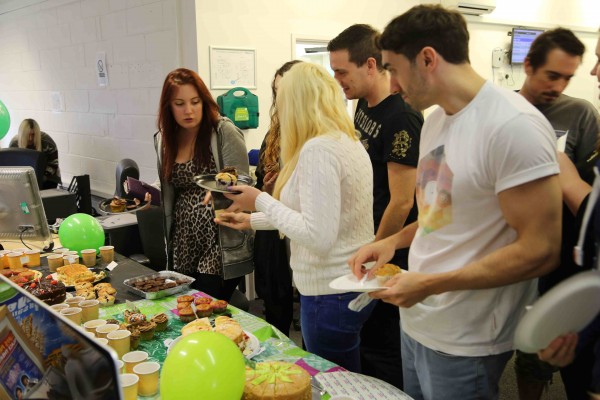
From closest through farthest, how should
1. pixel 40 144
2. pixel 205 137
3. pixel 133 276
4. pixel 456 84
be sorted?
pixel 456 84 < pixel 133 276 < pixel 205 137 < pixel 40 144

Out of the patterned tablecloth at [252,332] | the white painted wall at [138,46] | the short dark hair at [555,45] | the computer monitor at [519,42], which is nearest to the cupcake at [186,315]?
the patterned tablecloth at [252,332]

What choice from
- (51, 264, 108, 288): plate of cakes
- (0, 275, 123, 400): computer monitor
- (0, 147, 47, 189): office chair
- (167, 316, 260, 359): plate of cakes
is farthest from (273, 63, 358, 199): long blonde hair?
(0, 147, 47, 189): office chair

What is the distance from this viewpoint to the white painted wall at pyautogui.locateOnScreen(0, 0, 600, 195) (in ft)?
12.1

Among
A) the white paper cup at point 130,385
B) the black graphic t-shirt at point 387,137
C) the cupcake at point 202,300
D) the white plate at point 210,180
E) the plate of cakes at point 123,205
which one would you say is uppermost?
the black graphic t-shirt at point 387,137

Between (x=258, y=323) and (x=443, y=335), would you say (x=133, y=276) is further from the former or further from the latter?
(x=443, y=335)

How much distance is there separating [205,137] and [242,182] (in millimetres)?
378

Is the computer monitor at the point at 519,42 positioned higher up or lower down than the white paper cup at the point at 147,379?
higher up

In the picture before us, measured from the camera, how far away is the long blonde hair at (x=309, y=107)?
5.11 feet

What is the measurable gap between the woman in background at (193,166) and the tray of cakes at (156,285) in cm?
35

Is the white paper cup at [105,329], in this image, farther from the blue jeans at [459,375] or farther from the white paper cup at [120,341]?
the blue jeans at [459,375]

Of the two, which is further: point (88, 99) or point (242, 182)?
point (88, 99)

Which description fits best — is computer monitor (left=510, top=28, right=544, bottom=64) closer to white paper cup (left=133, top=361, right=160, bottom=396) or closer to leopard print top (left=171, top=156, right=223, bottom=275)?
leopard print top (left=171, top=156, right=223, bottom=275)

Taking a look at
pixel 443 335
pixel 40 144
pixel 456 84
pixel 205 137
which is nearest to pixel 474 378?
pixel 443 335

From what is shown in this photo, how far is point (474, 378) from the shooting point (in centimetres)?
118
